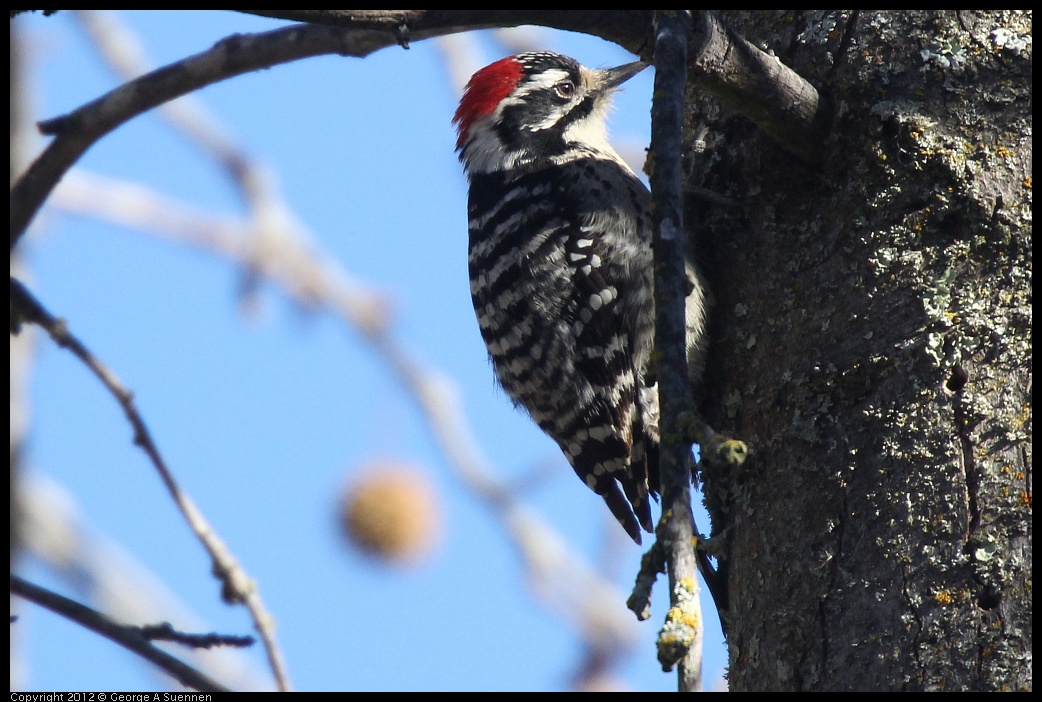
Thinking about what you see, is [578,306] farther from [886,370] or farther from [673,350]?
[673,350]

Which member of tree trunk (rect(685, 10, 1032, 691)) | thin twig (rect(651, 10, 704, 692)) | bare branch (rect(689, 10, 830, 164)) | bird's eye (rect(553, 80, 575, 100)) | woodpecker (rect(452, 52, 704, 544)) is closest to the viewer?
thin twig (rect(651, 10, 704, 692))

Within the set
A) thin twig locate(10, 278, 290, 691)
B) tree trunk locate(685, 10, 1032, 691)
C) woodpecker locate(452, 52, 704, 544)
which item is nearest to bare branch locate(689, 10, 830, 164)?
tree trunk locate(685, 10, 1032, 691)

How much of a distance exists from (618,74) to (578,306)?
1.42 meters

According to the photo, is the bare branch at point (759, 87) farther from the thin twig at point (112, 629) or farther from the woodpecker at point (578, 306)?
the thin twig at point (112, 629)

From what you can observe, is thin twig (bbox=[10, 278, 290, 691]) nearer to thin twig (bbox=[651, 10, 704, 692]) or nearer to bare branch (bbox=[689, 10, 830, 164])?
thin twig (bbox=[651, 10, 704, 692])

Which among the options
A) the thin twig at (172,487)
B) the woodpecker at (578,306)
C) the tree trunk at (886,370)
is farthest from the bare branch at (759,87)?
the thin twig at (172,487)

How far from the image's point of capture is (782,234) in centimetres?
322

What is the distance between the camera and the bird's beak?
194 inches

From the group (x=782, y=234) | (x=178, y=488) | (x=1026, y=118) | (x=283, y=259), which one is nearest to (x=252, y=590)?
(x=178, y=488)

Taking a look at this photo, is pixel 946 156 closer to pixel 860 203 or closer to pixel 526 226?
pixel 860 203

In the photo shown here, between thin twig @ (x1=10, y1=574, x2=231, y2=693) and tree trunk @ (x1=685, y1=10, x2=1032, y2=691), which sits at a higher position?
tree trunk @ (x1=685, y1=10, x2=1032, y2=691)

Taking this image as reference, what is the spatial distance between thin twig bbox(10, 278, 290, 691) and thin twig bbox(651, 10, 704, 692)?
119cm

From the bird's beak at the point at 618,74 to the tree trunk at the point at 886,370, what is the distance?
154cm

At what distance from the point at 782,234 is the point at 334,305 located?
19.3 feet
